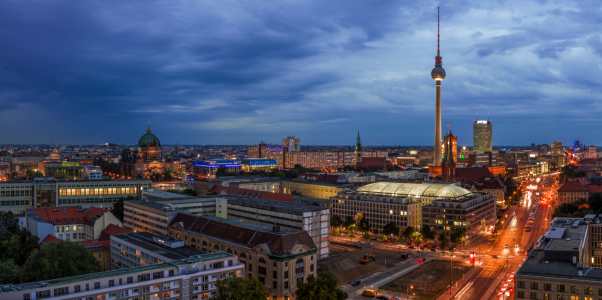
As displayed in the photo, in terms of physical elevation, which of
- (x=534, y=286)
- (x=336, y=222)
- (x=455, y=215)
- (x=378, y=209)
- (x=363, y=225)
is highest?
(x=378, y=209)

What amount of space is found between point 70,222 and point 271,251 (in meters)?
56.9

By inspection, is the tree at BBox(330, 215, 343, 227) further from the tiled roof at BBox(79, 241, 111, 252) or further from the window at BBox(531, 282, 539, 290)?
the window at BBox(531, 282, 539, 290)

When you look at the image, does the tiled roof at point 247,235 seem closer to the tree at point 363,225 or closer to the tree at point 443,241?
the tree at point 443,241

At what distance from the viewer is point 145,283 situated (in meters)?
50.6

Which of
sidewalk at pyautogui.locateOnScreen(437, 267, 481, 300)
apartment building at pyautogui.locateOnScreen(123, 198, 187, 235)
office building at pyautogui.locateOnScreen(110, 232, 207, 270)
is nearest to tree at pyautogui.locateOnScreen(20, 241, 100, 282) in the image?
office building at pyautogui.locateOnScreen(110, 232, 207, 270)

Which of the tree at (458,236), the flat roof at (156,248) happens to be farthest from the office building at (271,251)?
the tree at (458,236)

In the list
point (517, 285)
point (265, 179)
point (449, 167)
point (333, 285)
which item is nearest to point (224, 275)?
point (333, 285)

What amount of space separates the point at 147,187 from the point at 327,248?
8158 centimetres

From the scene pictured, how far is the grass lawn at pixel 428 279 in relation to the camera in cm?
6912

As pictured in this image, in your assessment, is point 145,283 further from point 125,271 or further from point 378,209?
point 378,209

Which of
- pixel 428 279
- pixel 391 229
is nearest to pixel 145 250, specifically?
pixel 428 279

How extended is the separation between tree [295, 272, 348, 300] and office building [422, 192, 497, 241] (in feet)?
194

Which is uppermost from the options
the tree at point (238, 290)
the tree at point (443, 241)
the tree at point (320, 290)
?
the tree at point (238, 290)

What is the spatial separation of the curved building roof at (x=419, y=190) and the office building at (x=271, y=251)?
60861mm
